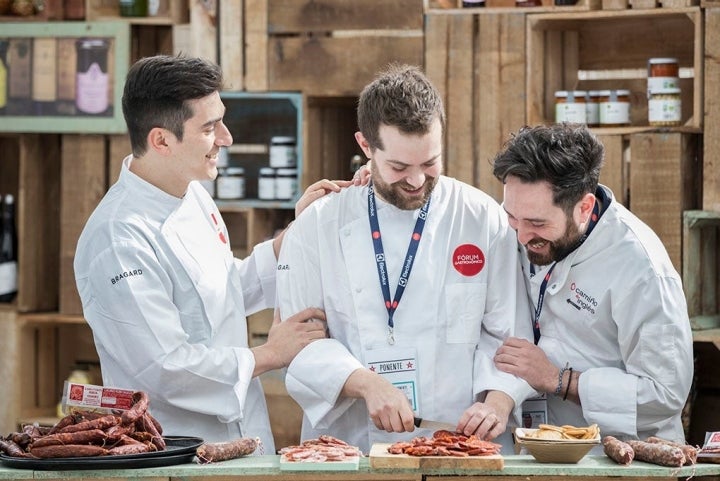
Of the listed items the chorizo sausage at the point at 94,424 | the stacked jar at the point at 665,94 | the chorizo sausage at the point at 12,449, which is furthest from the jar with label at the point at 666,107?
the chorizo sausage at the point at 12,449

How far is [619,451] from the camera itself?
2775 millimetres

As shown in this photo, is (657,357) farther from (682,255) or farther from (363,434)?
(682,255)

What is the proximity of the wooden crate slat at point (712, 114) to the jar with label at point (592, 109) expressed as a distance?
0.46 m

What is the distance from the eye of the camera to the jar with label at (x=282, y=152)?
17.7 ft

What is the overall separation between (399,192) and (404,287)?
27cm

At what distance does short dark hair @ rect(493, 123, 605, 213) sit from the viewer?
3180 millimetres

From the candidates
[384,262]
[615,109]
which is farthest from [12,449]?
[615,109]

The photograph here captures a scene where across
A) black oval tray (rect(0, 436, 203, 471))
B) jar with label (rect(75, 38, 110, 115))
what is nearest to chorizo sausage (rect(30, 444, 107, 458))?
black oval tray (rect(0, 436, 203, 471))

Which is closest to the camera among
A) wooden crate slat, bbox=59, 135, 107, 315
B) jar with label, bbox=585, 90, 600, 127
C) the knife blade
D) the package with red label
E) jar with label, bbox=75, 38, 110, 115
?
the package with red label

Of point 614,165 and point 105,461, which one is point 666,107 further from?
point 105,461

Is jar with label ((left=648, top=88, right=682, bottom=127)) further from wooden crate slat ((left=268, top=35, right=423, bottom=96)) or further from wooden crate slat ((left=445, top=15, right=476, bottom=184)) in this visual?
wooden crate slat ((left=268, top=35, right=423, bottom=96))

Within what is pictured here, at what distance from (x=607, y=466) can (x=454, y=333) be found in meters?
0.66

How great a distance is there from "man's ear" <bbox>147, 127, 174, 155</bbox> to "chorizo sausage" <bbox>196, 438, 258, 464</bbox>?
3.13ft

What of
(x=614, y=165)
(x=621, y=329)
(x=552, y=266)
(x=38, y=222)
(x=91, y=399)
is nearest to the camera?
(x=91, y=399)
